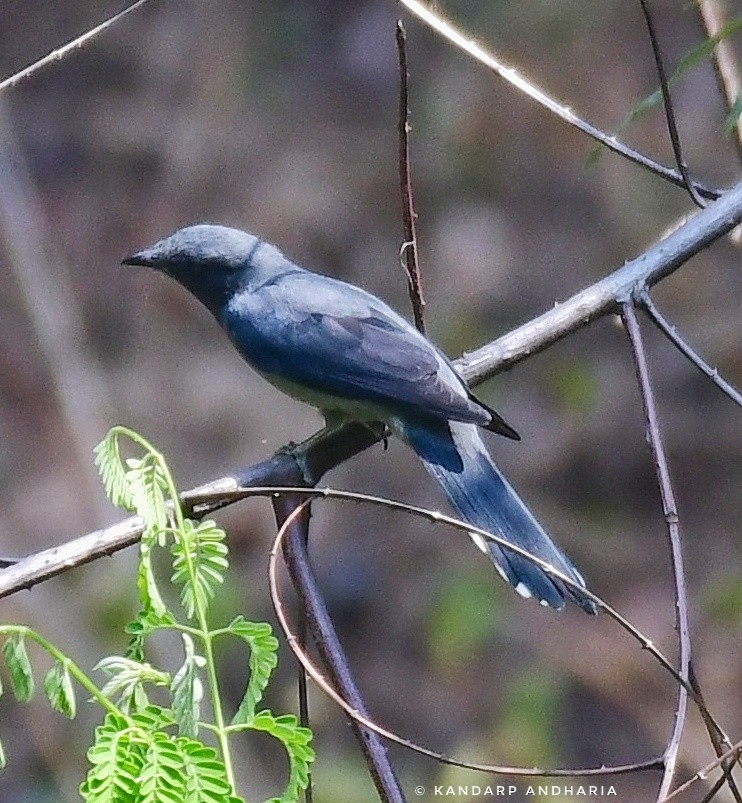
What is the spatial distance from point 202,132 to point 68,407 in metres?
2.45

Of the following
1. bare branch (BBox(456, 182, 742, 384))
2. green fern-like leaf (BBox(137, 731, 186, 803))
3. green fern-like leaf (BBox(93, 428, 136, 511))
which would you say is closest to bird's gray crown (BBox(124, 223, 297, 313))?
bare branch (BBox(456, 182, 742, 384))

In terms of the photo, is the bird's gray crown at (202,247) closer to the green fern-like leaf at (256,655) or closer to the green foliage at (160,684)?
the green foliage at (160,684)

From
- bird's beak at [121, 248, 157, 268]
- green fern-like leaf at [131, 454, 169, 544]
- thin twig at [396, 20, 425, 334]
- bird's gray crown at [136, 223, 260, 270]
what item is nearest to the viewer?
green fern-like leaf at [131, 454, 169, 544]

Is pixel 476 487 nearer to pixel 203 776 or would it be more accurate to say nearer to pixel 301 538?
pixel 301 538

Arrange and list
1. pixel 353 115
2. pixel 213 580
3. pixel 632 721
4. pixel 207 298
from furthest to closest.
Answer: pixel 353 115 → pixel 632 721 → pixel 207 298 → pixel 213 580

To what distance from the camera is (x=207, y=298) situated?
3.37 metres

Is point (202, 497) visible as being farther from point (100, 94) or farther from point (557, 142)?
point (100, 94)

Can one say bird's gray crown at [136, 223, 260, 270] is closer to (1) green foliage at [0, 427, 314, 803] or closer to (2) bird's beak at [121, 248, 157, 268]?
(2) bird's beak at [121, 248, 157, 268]

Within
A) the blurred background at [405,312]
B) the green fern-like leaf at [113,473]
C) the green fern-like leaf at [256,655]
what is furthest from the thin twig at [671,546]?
the blurred background at [405,312]

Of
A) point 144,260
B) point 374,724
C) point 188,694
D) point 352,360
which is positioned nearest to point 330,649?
point 374,724

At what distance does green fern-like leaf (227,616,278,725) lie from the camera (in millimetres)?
1674

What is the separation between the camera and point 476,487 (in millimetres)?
2998

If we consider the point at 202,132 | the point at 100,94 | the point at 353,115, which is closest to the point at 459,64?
the point at 353,115

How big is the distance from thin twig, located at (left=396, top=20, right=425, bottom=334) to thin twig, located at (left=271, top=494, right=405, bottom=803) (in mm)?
483
